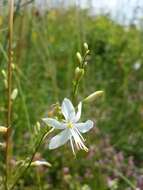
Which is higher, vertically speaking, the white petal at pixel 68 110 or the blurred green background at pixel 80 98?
the blurred green background at pixel 80 98

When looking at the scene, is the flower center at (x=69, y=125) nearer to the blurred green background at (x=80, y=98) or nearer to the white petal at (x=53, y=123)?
the white petal at (x=53, y=123)

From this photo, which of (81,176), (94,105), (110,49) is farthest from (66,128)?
(110,49)

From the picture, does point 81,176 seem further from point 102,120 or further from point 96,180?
point 102,120

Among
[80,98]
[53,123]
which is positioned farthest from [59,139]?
[80,98]

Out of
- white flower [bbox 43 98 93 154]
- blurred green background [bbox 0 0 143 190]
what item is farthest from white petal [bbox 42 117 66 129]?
blurred green background [bbox 0 0 143 190]

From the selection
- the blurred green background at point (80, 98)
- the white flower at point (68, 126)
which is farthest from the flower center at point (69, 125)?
the blurred green background at point (80, 98)

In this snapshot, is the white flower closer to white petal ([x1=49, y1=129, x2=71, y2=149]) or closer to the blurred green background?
white petal ([x1=49, y1=129, x2=71, y2=149])

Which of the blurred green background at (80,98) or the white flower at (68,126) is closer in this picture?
the white flower at (68,126)
